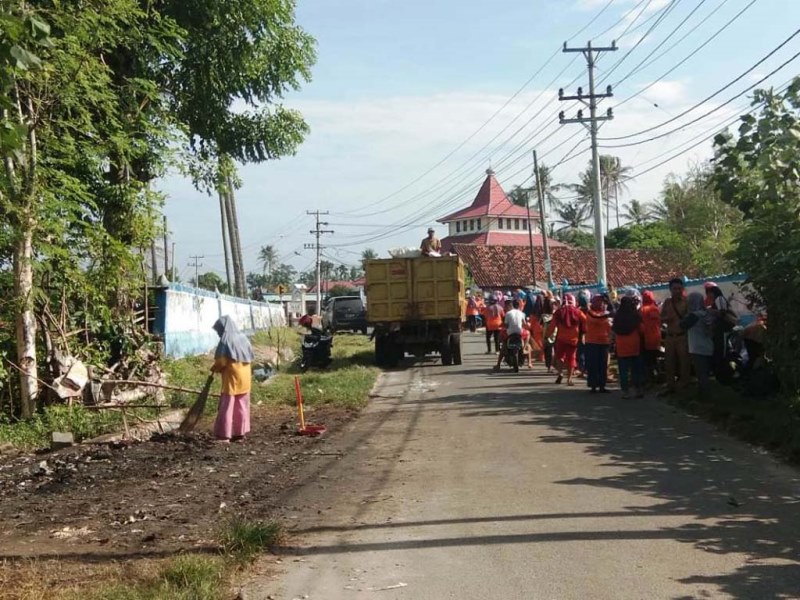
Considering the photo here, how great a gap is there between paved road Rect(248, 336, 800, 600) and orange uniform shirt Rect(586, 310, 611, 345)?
232cm

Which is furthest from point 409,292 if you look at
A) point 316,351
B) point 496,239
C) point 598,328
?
point 496,239

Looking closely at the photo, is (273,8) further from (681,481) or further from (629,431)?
(681,481)

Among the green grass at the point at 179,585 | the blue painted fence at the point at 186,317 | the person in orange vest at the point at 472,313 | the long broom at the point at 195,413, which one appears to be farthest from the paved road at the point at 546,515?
the person in orange vest at the point at 472,313

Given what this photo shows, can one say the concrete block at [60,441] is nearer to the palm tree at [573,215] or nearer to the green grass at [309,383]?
the green grass at [309,383]

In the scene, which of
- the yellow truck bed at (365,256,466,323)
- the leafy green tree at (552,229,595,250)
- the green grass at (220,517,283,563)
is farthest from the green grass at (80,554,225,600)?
the leafy green tree at (552,229,595,250)

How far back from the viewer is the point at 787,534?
6.01m

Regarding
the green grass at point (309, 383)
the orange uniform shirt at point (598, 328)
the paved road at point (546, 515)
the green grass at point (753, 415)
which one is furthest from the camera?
the green grass at point (309, 383)

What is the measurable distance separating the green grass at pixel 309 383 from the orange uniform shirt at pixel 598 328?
390 centimetres

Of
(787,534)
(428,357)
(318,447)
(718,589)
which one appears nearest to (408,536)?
(718,589)

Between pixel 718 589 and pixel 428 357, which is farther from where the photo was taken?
pixel 428 357

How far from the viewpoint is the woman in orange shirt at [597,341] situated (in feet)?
45.0

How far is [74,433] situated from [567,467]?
269 inches

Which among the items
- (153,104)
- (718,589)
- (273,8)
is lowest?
(718,589)

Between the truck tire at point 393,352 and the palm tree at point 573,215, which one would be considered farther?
the palm tree at point 573,215
